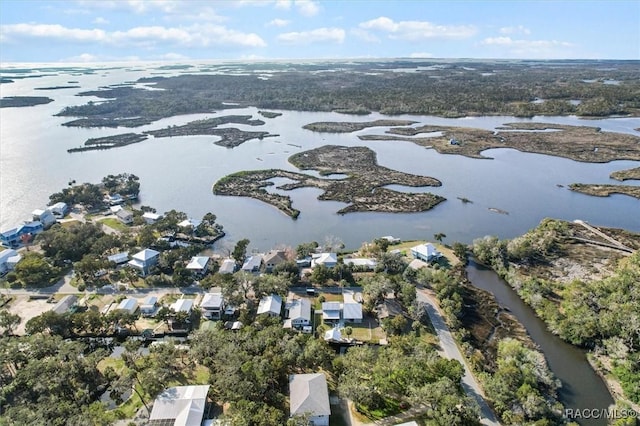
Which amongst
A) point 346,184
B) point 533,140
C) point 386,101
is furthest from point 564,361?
point 386,101

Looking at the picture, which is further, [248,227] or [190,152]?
[190,152]

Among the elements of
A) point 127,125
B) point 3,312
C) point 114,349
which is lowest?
point 114,349

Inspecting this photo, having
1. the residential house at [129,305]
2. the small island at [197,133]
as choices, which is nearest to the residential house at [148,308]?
the residential house at [129,305]

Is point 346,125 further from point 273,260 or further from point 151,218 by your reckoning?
point 273,260

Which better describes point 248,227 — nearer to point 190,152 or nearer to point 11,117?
point 190,152

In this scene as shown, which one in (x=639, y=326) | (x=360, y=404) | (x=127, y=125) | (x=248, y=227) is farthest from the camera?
(x=127, y=125)

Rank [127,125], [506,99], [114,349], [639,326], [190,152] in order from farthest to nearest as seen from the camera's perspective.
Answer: [506,99], [127,125], [190,152], [114,349], [639,326]

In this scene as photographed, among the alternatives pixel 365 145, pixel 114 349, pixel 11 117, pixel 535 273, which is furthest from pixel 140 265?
pixel 11 117

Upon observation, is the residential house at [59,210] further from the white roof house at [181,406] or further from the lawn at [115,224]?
the white roof house at [181,406]

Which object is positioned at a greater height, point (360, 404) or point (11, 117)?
point (11, 117)
